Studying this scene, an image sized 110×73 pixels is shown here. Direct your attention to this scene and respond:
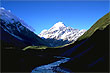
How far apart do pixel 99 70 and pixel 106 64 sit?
3.87 meters

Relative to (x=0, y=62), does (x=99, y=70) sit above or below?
below

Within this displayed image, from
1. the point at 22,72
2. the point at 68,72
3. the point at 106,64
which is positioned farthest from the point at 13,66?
the point at 106,64

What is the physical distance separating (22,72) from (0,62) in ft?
32.8

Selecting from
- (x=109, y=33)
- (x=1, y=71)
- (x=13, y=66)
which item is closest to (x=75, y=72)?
(x=13, y=66)

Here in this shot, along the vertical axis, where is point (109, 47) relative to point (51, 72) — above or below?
above

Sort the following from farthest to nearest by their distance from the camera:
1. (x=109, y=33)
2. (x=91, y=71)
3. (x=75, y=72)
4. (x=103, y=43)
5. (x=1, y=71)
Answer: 1. (x=109, y=33)
2. (x=103, y=43)
3. (x=75, y=72)
4. (x=91, y=71)
5. (x=1, y=71)

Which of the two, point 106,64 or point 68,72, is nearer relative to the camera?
point 106,64

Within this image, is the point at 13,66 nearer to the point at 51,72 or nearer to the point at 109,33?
the point at 51,72

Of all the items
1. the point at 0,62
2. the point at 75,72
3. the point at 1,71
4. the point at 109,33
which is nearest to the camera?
the point at 1,71

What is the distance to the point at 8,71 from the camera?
54.6 meters

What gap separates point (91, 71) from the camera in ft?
196

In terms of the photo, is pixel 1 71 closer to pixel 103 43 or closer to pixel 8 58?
pixel 8 58

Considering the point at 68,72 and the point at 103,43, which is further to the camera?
the point at 103,43

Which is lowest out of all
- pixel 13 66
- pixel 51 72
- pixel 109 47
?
pixel 51 72
